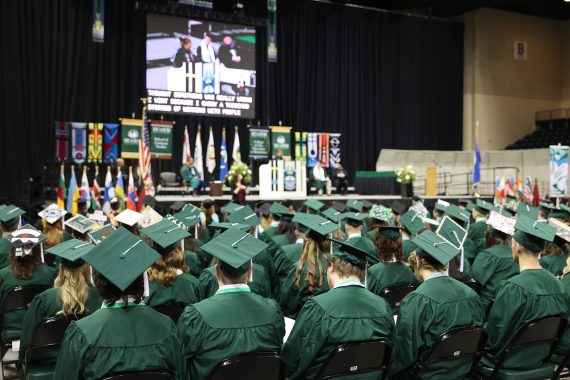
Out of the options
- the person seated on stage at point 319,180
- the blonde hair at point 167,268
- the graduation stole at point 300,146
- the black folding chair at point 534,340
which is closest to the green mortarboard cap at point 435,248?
the black folding chair at point 534,340

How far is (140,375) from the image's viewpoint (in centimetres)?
220

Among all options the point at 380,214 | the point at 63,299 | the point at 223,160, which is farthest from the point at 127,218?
the point at 223,160

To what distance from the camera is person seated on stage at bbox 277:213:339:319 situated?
4246mm

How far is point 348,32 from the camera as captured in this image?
22.4m

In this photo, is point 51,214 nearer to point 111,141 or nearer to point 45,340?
point 45,340

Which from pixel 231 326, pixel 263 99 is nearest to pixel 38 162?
pixel 263 99

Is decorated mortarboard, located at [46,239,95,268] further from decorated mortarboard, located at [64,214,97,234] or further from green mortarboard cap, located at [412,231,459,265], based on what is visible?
green mortarboard cap, located at [412,231,459,265]

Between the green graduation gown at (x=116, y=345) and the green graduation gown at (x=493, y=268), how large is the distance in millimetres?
3236

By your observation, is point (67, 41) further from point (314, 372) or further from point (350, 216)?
point (314, 372)

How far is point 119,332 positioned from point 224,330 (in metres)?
0.51

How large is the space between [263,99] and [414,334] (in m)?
18.2

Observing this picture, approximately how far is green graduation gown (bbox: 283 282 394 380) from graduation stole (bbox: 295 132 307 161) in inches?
655

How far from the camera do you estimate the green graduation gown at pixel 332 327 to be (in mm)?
2695

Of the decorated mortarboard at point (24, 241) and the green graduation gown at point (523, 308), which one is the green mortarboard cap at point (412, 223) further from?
the decorated mortarboard at point (24, 241)
